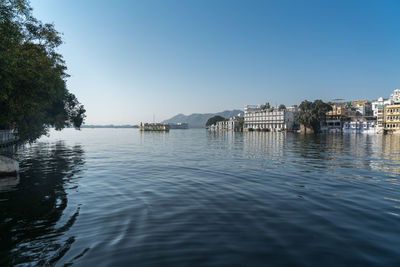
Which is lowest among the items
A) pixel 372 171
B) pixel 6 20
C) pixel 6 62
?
pixel 372 171

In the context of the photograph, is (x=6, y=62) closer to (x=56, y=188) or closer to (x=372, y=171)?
(x=56, y=188)

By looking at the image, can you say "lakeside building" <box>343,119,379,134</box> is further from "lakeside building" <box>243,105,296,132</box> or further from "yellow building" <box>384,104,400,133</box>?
"lakeside building" <box>243,105,296,132</box>

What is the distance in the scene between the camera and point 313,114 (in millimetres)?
127062

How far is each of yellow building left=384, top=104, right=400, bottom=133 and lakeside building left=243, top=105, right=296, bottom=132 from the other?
2190 inches

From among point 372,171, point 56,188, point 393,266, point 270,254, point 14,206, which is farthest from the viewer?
point 372,171

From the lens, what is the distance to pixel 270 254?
5707 mm

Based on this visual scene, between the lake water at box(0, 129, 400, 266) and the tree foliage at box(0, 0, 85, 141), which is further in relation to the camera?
the tree foliage at box(0, 0, 85, 141)

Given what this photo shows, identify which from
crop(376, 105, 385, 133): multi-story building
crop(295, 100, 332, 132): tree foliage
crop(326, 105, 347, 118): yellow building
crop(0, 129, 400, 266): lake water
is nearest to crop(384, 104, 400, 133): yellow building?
crop(376, 105, 385, 133): multi-story building

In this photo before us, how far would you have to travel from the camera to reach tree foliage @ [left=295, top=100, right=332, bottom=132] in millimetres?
127750

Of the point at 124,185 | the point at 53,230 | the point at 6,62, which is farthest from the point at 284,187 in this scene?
the point at 6,62

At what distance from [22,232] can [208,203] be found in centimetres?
653

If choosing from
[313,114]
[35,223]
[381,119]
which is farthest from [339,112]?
[35,223]

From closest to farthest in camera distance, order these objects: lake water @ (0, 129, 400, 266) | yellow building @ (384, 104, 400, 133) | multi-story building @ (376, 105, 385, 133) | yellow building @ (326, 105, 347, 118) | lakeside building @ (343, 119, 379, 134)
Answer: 1. lake water @ (0, 129, 400, 266)
2. yellow building @ (384, 104, 400, 133)
3. multi-story building @ (376, 105, 385, 133)
4. lakeside building @ (343, 119, 379, 134)
5. yellow building @ (326, 105, 347, 118)

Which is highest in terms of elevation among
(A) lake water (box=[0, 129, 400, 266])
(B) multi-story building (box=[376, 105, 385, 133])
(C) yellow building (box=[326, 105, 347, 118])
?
(C) yellow building (box=[326, 105, 347, 118])
